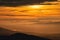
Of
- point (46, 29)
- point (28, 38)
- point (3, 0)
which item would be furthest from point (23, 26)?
point (3, 0)

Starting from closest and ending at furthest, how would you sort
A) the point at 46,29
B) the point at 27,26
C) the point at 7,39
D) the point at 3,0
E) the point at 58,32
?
the point at 7,39
the point at 58,32
the point at 46,29
the point at 27,26
the point at 3,0

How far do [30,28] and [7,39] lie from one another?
10.3 feet

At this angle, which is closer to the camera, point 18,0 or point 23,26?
point 23,26

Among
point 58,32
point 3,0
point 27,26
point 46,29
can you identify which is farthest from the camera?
point 3,0

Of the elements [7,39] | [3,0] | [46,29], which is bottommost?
[7,39]

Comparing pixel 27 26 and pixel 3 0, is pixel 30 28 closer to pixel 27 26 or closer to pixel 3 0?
pixel 27 26

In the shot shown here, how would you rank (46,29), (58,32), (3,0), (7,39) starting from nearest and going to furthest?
1. (7,39)
2. (58,32)
3. (46,29)
4. (3,0)

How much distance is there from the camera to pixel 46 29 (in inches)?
393

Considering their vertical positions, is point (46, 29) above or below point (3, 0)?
below

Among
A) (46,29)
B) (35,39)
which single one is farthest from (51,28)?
(35,39)

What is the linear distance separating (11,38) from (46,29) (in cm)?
305

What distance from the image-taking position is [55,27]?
Result: 10.5m

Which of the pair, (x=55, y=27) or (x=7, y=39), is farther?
(x=55, y=27)

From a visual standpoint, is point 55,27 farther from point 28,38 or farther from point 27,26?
point 28,38
